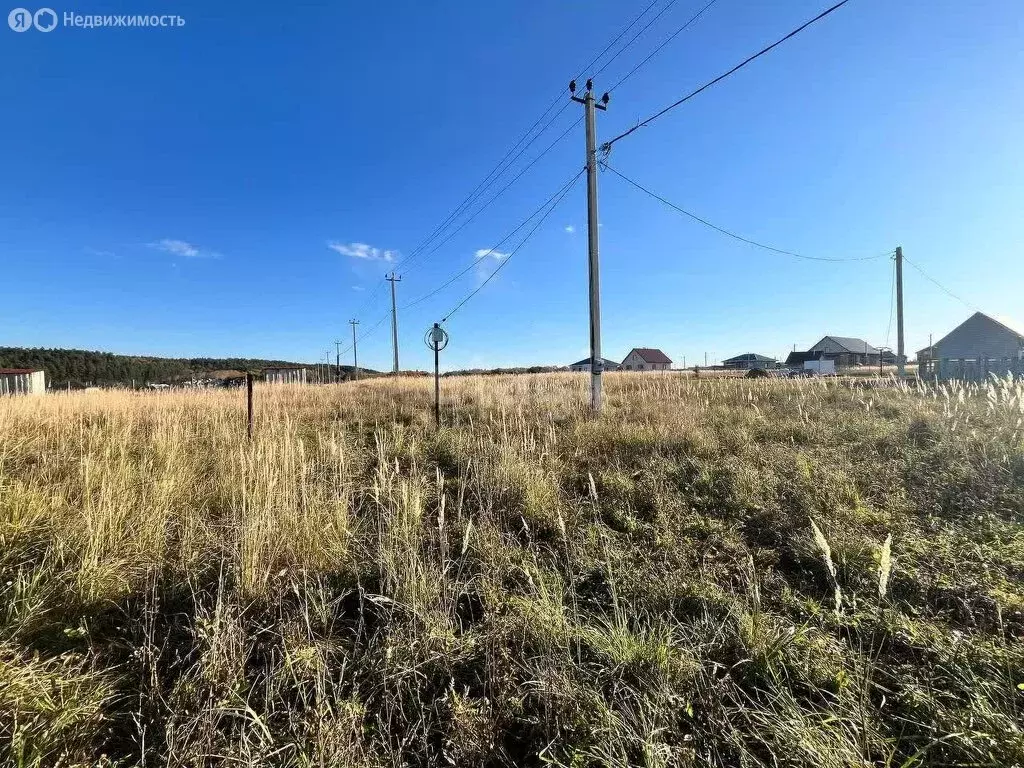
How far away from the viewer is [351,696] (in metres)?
1.56

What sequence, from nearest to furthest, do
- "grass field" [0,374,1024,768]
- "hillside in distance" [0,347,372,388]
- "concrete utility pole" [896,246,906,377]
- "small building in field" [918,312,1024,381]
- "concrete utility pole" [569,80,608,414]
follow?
"grass field" [0,374,1024,768] → "concrete utility pole" [569,80,608,414] → "concrete utility pole" [896,246,906,377] → "small building in field" [918,312,1024,381] → "hillside in distance" [0,347,372,388]

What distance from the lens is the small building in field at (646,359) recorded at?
65.6 m

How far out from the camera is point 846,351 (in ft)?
169

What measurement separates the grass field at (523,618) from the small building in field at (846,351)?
199ft

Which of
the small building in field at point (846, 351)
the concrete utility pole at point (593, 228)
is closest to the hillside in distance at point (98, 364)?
the concrete utility pole at point (593, 228)

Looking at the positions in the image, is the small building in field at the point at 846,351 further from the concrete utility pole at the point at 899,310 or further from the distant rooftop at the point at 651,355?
the concrete utility pole at the point at 899,310

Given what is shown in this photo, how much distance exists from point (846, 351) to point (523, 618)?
66190mm

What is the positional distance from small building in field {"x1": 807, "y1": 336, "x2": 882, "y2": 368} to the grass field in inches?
2382

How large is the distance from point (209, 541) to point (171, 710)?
1411mm

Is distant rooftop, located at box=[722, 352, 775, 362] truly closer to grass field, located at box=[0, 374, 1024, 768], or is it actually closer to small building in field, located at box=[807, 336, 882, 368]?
small building in field, located at box=[807, 336, 882, 368]

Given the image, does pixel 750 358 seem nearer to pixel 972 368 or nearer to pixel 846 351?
pixel 846 351

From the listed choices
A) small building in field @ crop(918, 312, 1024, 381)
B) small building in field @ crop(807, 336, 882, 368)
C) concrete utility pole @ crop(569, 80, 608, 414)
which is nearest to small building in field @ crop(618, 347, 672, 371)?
small building in field @ crop(807, 336, 882, 368)

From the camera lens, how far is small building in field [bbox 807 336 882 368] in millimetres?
51000

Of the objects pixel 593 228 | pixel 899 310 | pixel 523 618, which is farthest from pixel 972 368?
pixel 523 618
